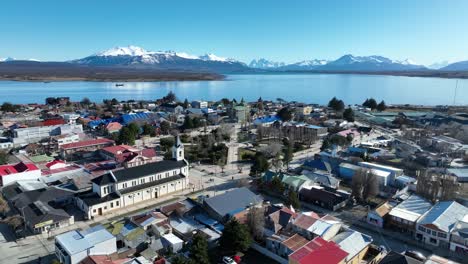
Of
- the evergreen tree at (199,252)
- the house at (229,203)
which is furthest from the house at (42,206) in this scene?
the evergreen tree at (199,252)

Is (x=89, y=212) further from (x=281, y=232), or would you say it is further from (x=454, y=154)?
(x=454, y=154)

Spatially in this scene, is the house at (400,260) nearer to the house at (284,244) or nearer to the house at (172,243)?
the house at (284,244)

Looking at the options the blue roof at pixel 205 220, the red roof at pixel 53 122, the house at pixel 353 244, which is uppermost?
the red roof at pixel 53 122

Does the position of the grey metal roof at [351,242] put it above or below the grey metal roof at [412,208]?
below

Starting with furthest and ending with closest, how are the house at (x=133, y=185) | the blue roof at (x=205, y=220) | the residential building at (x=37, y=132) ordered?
the residential building at (x=37, y=132) → the house at (x=133, y=185) → the blue roof at (x=205, y=220)

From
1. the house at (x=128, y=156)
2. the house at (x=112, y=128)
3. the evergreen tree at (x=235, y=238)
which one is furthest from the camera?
the house at (x=112, y=128)

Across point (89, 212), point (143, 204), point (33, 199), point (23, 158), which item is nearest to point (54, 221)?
point (89, 212)
